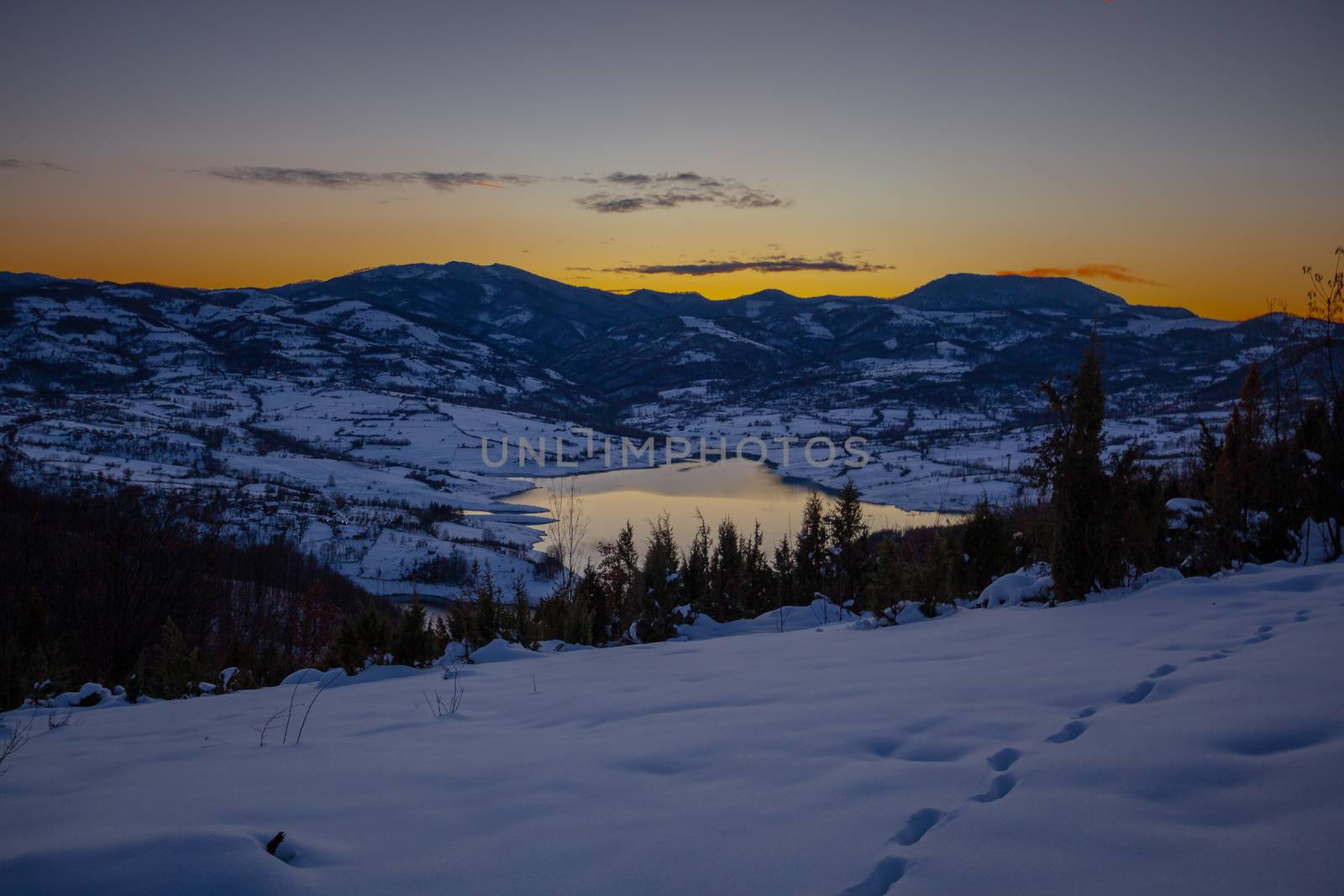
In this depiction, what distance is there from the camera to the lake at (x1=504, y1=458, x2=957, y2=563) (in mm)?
44375

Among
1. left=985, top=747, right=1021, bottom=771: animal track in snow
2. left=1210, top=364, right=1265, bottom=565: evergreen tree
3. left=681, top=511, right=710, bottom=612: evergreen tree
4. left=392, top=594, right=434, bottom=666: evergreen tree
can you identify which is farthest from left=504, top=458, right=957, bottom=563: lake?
left=985, top=747, right=1021, bottom=771: animal track in snow

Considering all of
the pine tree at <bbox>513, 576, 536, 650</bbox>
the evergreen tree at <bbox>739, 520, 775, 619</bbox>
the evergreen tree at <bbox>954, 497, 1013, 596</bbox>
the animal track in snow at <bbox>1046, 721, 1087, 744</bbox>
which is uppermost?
the animal track in snow at <bbox>1046, 721, 1087, 744</bbox>

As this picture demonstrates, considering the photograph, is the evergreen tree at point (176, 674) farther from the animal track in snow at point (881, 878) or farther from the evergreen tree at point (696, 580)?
the animal track in snow at point (881, 878)

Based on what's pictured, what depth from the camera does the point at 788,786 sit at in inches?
101

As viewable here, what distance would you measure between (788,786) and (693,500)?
5692 centimetres

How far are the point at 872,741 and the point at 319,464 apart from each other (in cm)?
9632

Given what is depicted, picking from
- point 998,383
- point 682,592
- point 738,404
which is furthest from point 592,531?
point 998,383

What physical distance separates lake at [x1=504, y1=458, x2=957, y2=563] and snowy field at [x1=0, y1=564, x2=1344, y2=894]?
2554cm

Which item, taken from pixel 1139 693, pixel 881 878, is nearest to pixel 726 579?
pixel 1139 693

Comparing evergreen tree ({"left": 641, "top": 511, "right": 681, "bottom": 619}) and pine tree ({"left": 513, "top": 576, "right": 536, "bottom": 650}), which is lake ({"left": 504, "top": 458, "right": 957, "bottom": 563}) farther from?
pine tree ({"left": 513, "top": 576, "right": 536, "bottom": 650})

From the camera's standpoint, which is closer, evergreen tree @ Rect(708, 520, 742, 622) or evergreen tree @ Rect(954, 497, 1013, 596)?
evergreen tree @ Rect(954, 497, 1013, 596)

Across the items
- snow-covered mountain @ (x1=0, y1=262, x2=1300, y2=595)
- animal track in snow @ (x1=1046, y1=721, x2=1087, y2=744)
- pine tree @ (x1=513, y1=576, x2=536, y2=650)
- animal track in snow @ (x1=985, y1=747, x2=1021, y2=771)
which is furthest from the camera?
snow-covered mountain @ (x1=0, y1=262, x2=1300, y2=595)

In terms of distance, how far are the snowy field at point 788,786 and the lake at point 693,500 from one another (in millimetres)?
25536

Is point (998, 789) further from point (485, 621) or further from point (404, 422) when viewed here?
point (404, 422)
